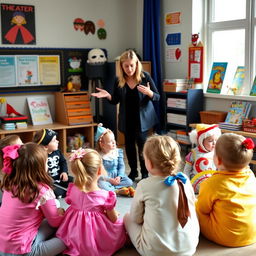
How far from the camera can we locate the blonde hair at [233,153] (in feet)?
7.15

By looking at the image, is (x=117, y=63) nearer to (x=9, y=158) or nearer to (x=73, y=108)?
(x=73, y=108)

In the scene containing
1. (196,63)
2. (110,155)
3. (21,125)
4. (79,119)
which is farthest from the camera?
(79,119)

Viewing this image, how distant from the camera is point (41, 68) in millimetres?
5012

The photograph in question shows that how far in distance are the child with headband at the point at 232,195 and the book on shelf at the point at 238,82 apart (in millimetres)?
2268

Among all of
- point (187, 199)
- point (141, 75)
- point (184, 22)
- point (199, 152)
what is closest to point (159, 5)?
point (184, 22)

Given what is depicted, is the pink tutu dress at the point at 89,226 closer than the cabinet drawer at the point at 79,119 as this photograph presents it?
Yes

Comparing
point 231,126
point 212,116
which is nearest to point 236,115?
point 231,126

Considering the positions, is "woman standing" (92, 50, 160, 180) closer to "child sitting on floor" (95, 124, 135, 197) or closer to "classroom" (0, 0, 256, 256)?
"child sitting on floor" (95, 124, 135, 197)

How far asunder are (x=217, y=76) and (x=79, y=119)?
5.84 ft

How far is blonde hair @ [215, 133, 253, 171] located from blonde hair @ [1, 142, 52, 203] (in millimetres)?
1001

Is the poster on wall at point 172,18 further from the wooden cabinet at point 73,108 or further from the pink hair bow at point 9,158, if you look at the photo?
the pink hair bow at point 9,158

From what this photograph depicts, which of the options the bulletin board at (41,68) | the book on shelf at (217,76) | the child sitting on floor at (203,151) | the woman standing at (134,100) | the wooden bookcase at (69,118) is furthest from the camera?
the wooden bookcase at (69,118)

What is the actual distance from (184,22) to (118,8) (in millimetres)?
1100

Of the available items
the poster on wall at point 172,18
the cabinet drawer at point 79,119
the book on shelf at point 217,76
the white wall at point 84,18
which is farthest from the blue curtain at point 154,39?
the cabinet drawer at point 79,119
